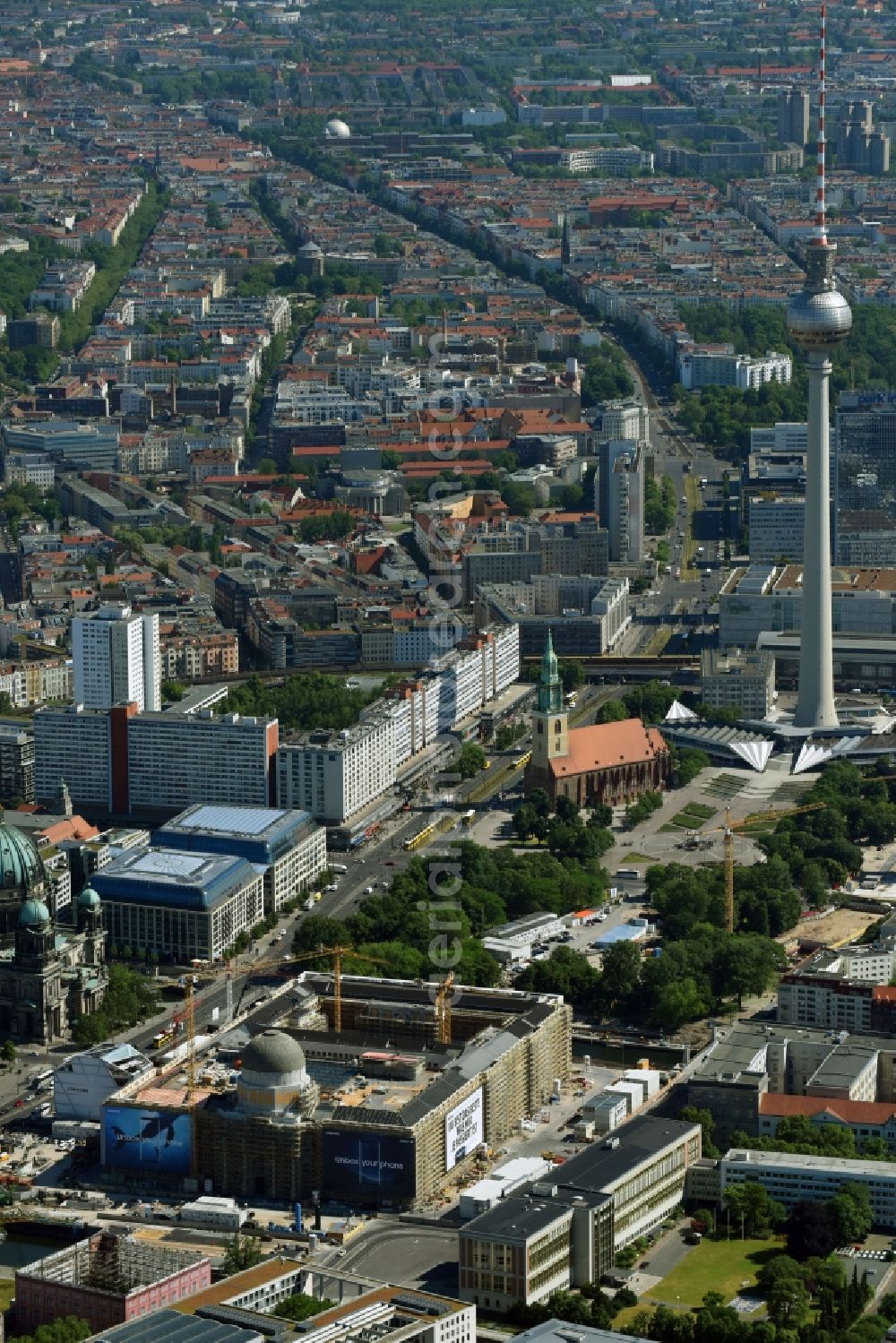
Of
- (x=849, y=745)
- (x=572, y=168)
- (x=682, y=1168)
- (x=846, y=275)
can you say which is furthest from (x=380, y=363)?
(x=682, y=1168)

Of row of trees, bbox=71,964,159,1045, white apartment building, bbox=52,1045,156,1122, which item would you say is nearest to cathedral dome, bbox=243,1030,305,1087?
white apartment building, bbox=52,1045,156,1122

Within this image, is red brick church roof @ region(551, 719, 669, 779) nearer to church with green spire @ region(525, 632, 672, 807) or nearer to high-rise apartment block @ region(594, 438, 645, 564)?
church with green spire @ region(525, 632, 672, 807)

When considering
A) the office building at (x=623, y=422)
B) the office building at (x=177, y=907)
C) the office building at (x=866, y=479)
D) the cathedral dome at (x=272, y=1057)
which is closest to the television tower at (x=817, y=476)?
the office building at (x=866, y=479)

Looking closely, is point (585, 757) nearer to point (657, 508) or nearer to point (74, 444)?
point (657, 508)

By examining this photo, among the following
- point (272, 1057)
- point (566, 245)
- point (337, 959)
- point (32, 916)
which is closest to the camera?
point (272, 1057)

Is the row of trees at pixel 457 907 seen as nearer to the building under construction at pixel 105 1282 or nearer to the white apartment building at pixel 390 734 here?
the white apartment building at pixel 390 734

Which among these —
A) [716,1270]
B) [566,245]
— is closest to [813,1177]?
[716,1270]

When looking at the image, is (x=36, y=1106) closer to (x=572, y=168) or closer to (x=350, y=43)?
(x=572, y=168)
